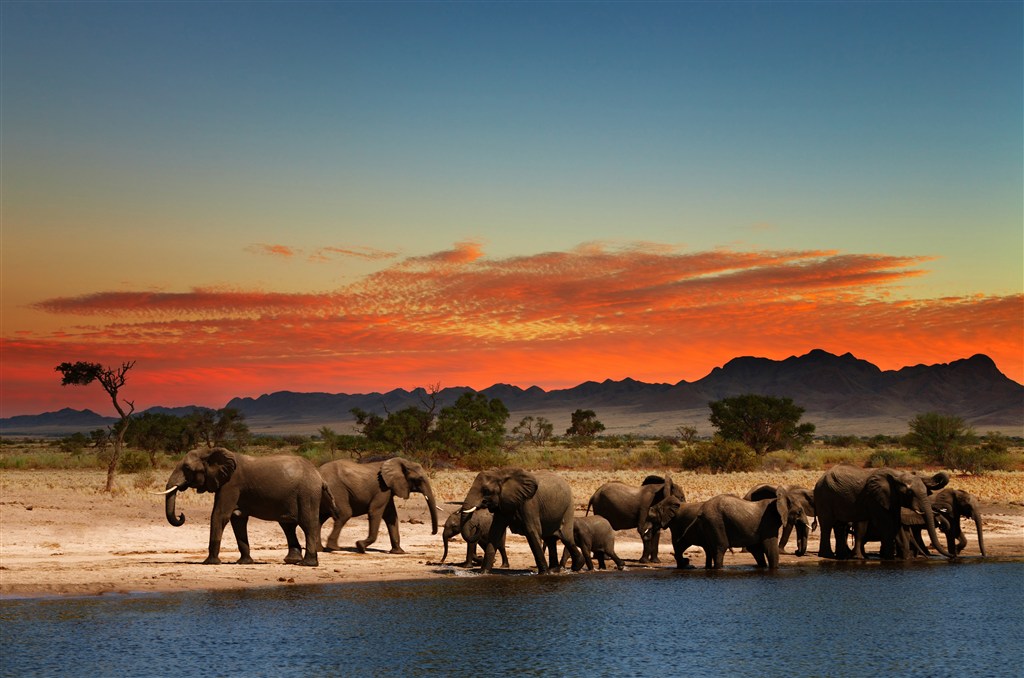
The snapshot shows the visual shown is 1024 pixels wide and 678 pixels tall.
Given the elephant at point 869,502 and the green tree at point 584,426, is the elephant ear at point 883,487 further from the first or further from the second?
the green tree at point 584,426

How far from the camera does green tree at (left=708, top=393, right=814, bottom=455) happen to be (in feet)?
320

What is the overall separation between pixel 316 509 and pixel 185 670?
399 inches

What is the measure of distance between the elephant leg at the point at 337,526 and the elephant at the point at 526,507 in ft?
13.2

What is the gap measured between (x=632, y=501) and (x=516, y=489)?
5177 millimetres

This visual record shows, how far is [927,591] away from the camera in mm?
23312

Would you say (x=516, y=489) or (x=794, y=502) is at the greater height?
(x=516, y=489)

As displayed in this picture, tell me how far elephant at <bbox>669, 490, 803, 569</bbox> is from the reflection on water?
1771 mm

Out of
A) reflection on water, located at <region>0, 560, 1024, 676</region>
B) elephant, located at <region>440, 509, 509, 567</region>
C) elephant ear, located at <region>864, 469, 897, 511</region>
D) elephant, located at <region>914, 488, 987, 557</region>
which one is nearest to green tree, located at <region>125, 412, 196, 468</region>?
elephant, located at <region>440, 509, 509, 567</region>

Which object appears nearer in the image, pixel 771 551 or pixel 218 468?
pixel 218 468

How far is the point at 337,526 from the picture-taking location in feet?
91.5

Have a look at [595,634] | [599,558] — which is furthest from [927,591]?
[595,634]

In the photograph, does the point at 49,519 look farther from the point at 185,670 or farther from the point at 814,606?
the point at 814,606

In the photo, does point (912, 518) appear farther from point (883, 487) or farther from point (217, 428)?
point (217, 428)

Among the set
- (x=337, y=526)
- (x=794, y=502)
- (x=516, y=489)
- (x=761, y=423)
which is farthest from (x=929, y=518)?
(x=761, y=423)
